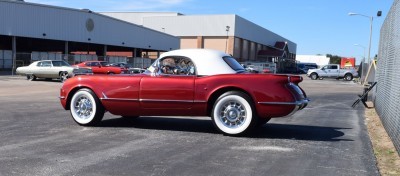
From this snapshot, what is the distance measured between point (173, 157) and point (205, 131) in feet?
7.67

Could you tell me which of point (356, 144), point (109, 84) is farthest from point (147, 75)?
point (356, 144)

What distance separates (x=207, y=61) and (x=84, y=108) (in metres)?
2.54

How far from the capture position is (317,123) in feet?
32.1

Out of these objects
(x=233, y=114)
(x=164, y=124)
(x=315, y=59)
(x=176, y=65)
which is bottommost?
(x=164, y=124)

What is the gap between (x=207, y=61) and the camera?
7.95 m

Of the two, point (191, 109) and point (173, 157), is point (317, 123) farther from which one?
point (173, 157)

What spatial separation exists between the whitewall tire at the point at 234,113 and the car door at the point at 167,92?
1.71ft

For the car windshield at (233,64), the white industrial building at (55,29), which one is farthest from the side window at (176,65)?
the white industrial building at (55,29)

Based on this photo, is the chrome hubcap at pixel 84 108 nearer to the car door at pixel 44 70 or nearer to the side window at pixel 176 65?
the side window at pixel 176 65

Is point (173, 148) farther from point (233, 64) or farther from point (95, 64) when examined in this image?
point (95, 64)

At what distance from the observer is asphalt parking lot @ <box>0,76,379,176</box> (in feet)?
16.9

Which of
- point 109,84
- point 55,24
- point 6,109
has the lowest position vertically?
point 6,109

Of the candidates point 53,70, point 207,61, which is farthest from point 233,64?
point 53,70

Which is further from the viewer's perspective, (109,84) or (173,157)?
(109,84)
